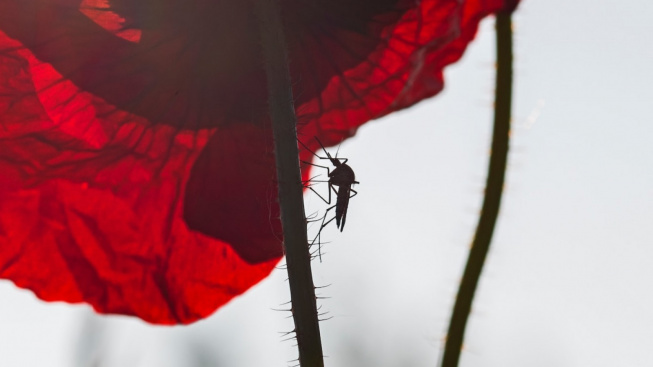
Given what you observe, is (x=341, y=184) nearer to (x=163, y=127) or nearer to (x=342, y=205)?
(x=342, y=205)

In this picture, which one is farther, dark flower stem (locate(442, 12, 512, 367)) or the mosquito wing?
the mosquito wing

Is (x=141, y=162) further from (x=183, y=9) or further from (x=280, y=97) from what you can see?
(x=280, y=97)

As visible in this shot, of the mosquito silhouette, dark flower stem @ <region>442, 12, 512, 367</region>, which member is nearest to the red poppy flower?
the mosquito silhouette

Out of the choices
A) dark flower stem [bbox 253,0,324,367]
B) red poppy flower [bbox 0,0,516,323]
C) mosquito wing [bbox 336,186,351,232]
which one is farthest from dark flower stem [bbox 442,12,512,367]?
mosquito wing [bbox 336,186,351,232]

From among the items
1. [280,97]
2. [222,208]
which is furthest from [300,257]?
[222,208]

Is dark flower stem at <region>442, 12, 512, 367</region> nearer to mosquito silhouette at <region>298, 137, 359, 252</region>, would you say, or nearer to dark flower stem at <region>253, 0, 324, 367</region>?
dark flower stem at <region>253, 0, 324, 367</region>

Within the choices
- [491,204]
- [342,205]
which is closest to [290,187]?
[491,204]
